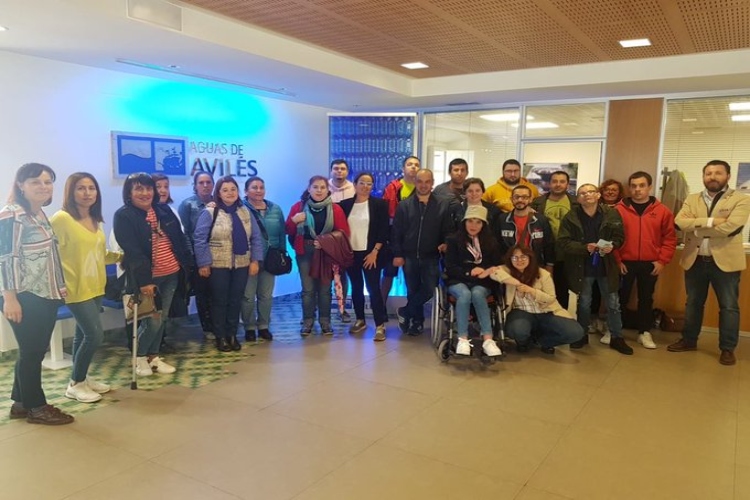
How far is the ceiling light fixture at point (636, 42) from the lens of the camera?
4621 millimetres

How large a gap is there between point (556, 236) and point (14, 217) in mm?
4297

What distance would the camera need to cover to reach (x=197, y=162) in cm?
619

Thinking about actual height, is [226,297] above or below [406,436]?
above

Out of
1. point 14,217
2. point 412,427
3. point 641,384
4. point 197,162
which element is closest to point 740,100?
point 641,384

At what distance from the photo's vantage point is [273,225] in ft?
17.4

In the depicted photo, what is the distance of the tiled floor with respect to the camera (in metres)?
2.77

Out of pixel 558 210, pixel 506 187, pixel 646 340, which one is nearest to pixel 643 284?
pixel 646 340

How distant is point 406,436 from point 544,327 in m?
2.05

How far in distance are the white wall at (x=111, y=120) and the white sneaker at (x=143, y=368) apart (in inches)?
67.4

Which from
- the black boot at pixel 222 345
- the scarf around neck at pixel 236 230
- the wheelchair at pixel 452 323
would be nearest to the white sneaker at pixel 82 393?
the black boot at pixel 222 345

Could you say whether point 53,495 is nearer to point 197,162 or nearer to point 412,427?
point 412,427

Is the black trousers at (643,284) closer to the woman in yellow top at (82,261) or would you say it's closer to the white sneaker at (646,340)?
the white sneaker at (646,340)

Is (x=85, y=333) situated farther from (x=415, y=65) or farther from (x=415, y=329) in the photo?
(x=415, y=65)

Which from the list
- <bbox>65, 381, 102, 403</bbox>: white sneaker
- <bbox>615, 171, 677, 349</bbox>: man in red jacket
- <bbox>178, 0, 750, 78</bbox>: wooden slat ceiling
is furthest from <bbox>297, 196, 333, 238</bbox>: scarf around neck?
<bbox>615, 171, 677, 349</bbox>: man in red jacket
